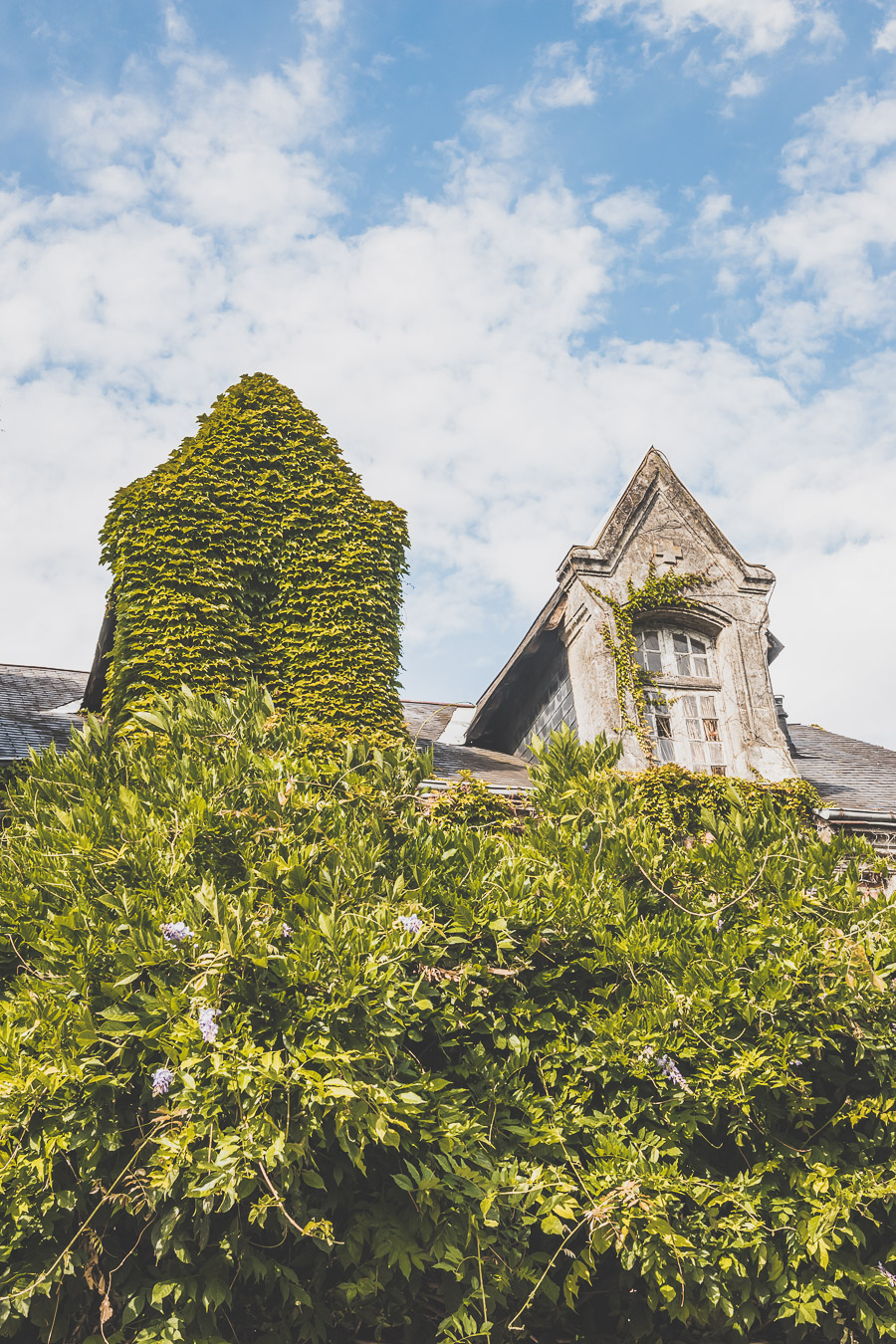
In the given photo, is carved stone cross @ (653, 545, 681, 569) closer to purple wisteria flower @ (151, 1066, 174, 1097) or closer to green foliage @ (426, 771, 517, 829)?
green foliage @ (426, 771, 517, 829)

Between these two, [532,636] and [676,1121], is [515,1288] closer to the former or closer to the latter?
[676,1121]

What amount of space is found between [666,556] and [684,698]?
184 cm

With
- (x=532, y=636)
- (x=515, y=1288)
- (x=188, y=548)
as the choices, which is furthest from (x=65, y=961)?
(x=532, y=636)

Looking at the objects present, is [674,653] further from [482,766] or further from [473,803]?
[473,803]

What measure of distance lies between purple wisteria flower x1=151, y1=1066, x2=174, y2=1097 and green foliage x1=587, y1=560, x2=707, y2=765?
794 cm

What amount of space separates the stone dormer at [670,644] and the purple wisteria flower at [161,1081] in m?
7.66

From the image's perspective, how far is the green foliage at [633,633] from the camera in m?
11.5

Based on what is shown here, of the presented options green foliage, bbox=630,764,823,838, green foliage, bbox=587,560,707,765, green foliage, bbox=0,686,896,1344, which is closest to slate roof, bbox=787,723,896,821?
green foliage, bbox=630,764,823,838

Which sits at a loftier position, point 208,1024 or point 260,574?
point 260,574

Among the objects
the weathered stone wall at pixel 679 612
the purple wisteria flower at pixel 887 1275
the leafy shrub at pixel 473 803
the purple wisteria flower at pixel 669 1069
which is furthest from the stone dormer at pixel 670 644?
the purple wisteria flower at pixel 887 1275

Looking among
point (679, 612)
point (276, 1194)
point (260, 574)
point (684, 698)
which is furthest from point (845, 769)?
point (276, 1194)

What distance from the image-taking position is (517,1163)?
4859 mm

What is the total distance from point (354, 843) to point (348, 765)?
1039mm

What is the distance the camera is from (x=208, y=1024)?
4.22 m
